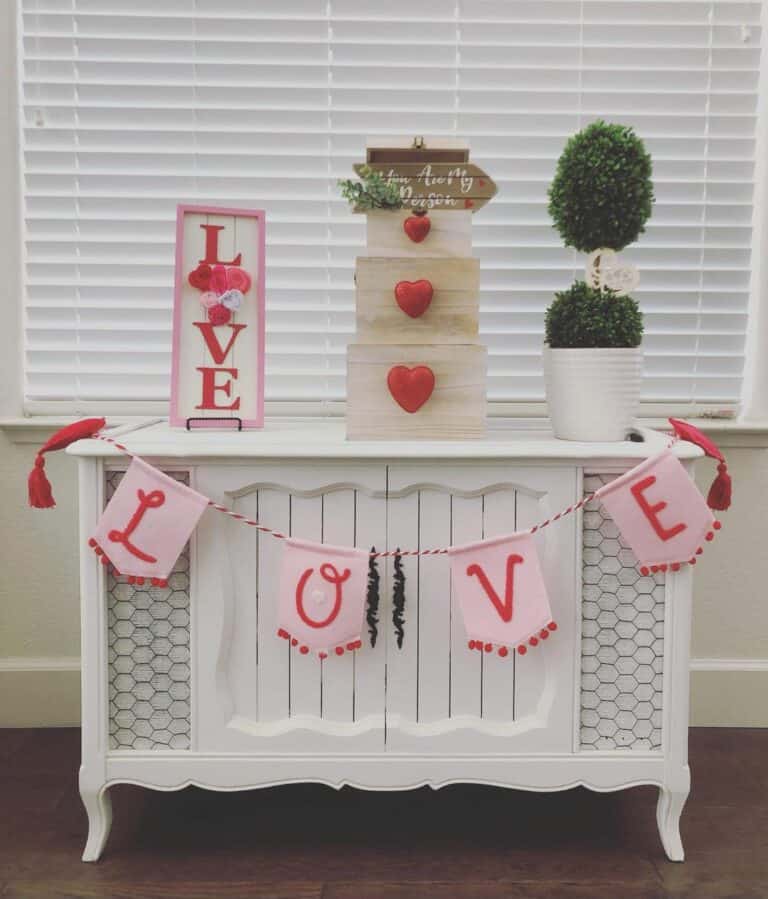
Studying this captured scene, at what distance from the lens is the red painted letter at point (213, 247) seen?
182 cm

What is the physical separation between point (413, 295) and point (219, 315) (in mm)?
402

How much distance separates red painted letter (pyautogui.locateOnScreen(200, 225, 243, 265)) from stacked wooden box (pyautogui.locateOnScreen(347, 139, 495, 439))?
289 mm

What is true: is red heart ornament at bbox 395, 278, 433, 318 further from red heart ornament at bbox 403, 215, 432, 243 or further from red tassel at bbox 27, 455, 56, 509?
Result: red tassel at bbox 27, 455, 56, 509

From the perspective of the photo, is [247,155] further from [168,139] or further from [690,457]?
[690,457]

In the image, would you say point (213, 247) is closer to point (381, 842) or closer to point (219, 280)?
point (219, 280)

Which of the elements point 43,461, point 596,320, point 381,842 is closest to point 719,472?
point 596,320

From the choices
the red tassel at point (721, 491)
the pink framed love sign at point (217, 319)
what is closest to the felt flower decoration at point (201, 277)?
the pink framed love sign at point (217, 319)

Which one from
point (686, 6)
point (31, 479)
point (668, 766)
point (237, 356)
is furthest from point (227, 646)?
point (686, 6)

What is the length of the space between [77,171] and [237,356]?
66 cm

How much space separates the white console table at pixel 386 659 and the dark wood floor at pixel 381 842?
0.41 ft

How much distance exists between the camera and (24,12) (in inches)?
81.7

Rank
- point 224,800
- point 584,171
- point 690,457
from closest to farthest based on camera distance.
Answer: point 690,457 < point 584,171 < point 224,800

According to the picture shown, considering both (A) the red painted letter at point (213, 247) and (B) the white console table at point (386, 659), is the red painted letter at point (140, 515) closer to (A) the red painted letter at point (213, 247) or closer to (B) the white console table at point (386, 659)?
(B) the white console table at point (386, 659)

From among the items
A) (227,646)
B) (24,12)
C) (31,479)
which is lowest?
(227,646)
